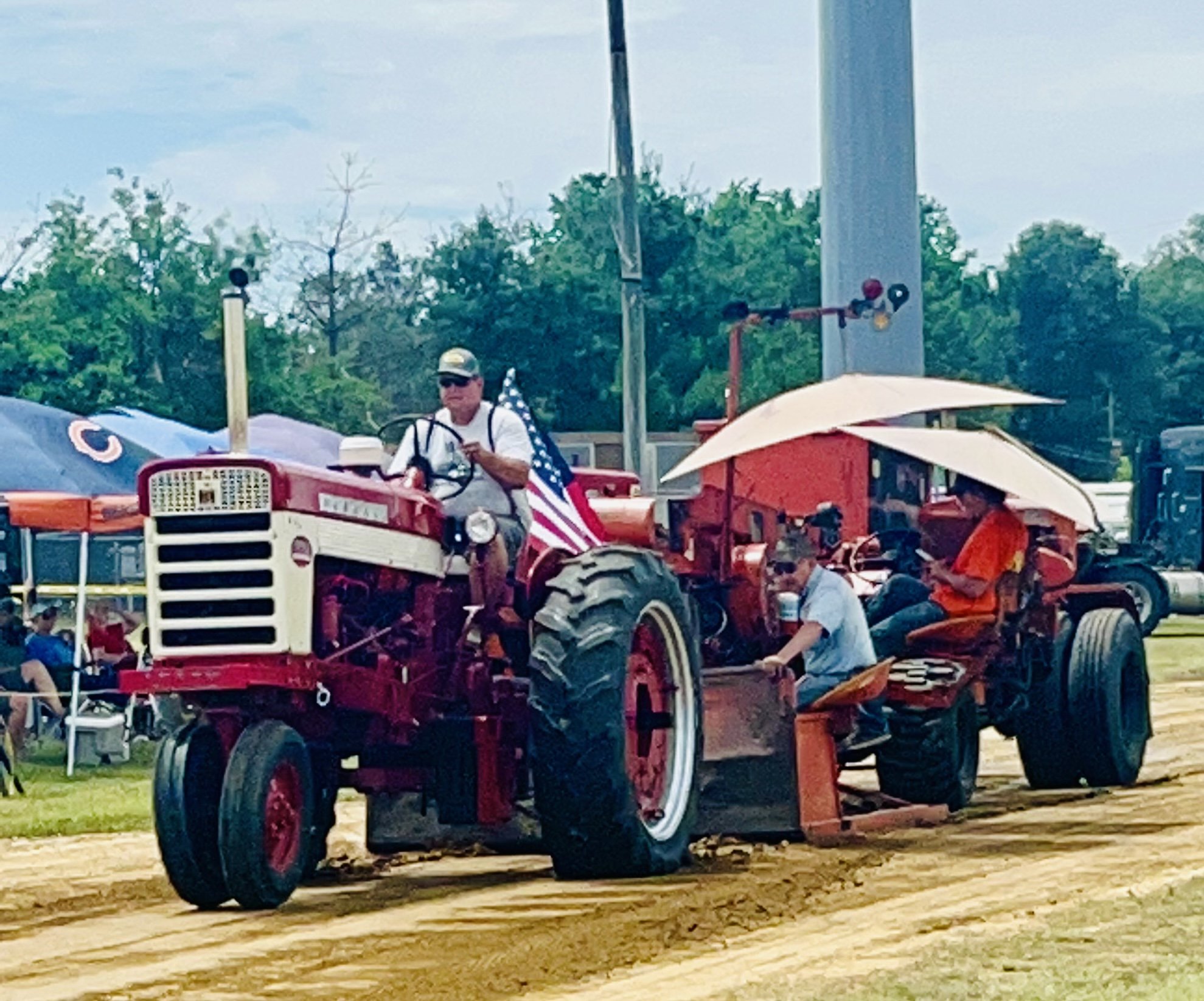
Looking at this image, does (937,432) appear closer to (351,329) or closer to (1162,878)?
(1162,878)

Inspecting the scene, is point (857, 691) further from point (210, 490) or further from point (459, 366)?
point (210, 490)

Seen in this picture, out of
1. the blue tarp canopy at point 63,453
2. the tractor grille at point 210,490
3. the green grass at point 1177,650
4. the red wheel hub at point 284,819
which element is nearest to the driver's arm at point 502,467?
the tractor grille at point 210,490

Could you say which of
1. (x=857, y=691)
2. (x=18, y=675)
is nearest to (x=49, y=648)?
(x=18, y=675)

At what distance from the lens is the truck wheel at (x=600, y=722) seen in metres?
10.0

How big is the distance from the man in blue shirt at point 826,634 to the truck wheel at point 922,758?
8 cm

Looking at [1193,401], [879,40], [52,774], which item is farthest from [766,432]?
[1193,401]

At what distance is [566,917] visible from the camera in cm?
913

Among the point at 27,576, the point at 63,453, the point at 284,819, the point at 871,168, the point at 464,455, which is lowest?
the point at 284,819

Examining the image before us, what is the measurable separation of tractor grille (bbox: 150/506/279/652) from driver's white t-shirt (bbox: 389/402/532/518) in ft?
4.06

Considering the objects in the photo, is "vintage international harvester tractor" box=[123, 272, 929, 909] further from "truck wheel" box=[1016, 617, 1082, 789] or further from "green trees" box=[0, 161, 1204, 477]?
"green trees" box=[0, 161, 1204, 477]

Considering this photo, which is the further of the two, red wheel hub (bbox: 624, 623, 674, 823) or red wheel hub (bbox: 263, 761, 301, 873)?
red wheel hub (bbox: 624, 623, 674, 823)

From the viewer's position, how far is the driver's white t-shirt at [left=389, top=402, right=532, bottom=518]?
1046 cm

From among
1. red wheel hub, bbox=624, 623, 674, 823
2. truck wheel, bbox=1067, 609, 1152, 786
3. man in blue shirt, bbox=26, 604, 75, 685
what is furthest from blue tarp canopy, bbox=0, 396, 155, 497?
red wheel hub, bbox=624, 623, 674, 823

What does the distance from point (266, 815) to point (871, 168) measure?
17.8m
